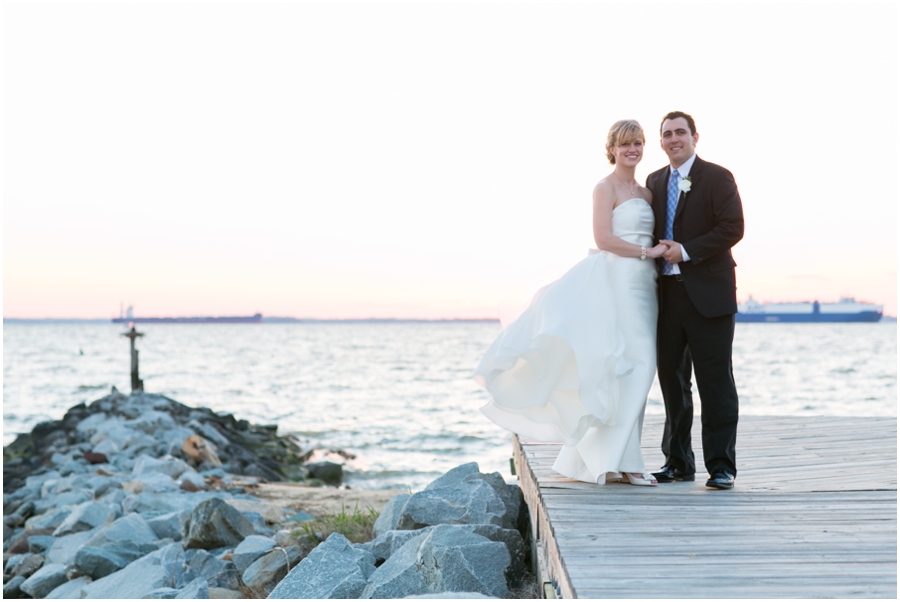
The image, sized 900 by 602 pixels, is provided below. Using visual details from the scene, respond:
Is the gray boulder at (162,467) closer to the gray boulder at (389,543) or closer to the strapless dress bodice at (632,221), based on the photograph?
the gray boulder at (389,543)

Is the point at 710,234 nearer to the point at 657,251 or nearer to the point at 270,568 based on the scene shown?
the point at 657,251

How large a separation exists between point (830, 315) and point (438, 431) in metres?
93.0

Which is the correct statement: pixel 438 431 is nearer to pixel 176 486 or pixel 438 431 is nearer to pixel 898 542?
pixel 176 486

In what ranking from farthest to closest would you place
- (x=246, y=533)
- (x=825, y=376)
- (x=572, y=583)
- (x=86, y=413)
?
1. (x=825, y=376)
2. (x=86, y=413)
3. (x=246, y=533)
4. (x=572, y=583)

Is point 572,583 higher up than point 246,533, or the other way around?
point 572,583

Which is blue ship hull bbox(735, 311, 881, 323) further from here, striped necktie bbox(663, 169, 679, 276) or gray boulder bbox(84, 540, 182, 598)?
gray boulder bbox(84, 540, 182, 598)

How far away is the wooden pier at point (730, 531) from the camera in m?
3.09

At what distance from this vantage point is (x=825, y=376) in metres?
33.1

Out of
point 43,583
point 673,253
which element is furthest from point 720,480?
point 43,583

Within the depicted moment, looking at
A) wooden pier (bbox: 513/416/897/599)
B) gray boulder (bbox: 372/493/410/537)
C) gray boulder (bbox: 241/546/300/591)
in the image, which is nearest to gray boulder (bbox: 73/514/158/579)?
gray boulder (bbox: 241/546/300/591)

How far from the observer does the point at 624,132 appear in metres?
4.70

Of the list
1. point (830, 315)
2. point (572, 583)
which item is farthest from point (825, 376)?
point (830, 315)

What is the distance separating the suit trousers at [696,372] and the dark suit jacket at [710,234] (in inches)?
3.7

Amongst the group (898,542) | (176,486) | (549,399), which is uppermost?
(549,399)
